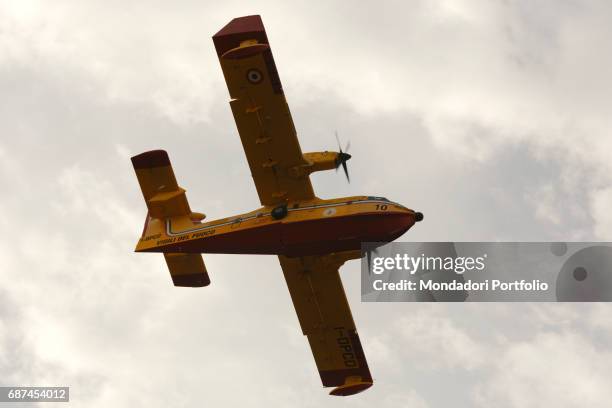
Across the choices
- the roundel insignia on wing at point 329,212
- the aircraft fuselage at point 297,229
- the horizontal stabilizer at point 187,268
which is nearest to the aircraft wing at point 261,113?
the aircraft fuselage at point 297,229

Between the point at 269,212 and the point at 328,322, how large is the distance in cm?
717

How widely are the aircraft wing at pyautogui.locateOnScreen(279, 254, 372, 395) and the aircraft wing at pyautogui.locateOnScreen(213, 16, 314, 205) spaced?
13.8 ft

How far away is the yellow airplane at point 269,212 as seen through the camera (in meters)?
34.6

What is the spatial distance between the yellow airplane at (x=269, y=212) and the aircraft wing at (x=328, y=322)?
54 mm

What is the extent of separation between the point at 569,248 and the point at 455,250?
4074 mm

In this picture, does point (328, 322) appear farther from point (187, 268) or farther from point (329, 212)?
point (329, 212)

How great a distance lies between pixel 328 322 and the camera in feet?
135

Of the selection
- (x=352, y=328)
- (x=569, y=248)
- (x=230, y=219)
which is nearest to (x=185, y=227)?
(x=230, y=219)

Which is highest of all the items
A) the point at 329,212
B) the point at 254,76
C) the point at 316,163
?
the point at 254,76

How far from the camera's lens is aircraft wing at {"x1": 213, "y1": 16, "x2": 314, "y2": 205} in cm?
3428

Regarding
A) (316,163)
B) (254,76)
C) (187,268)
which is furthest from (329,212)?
(187,268)

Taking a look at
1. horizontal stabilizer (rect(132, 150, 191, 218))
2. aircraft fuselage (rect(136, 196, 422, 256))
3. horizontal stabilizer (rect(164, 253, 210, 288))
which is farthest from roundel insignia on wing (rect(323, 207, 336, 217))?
horizontal stabilizer (rect(164, 253, 210, 288))

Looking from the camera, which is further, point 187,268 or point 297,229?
point 187,268

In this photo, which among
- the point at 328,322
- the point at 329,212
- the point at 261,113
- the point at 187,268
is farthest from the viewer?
the point at 328,322
